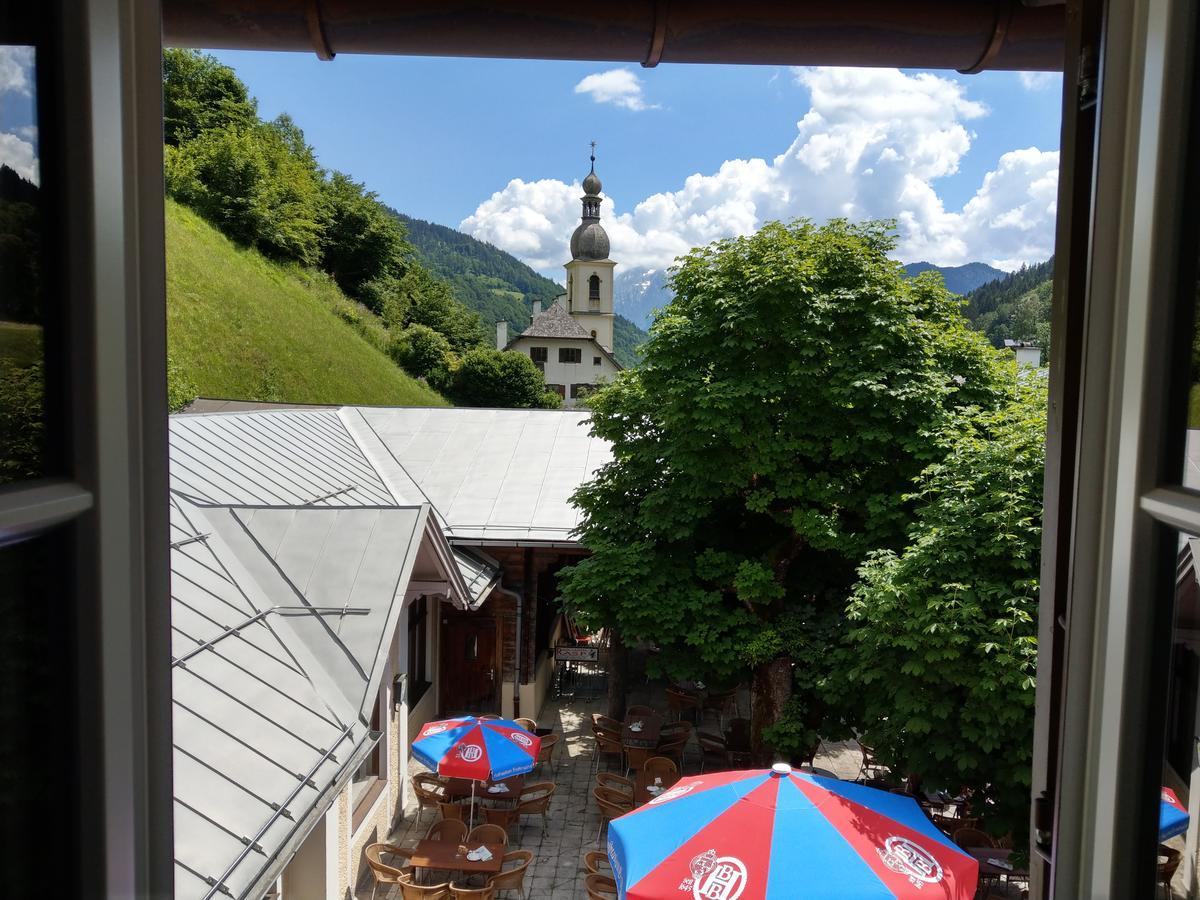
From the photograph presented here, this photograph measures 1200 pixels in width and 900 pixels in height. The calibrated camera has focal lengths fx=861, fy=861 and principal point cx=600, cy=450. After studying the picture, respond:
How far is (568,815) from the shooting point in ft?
35.8

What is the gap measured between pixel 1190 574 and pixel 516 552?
516 inches

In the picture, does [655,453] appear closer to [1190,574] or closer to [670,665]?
[670,665]

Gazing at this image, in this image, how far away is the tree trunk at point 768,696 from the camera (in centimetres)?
1020

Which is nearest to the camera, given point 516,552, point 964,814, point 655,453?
point 964,814

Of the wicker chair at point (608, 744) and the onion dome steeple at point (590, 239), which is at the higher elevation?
the onion dome steeple at point (590, 239)

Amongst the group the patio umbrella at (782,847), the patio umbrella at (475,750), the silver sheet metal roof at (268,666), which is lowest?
the patio umbrella at (475,750)

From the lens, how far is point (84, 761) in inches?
43.3

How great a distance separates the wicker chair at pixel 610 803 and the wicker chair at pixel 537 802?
570 mm

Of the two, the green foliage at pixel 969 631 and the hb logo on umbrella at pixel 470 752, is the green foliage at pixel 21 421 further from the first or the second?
the hb logo on umbrella at pixel 470 752

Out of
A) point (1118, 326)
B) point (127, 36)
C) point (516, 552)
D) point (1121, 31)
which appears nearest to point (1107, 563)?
point (1118, 326)

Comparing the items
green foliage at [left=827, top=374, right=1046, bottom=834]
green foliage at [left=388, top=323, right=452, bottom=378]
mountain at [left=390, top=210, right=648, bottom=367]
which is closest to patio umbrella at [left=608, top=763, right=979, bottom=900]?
green foliage at [left=827, top=374, right=1046, bottom=834]

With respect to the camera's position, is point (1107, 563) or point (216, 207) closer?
point (1107, 563)

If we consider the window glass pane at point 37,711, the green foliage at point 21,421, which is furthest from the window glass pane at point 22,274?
the window glass pane at point 37,711

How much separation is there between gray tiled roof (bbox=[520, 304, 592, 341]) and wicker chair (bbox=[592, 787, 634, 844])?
50.9 metres
